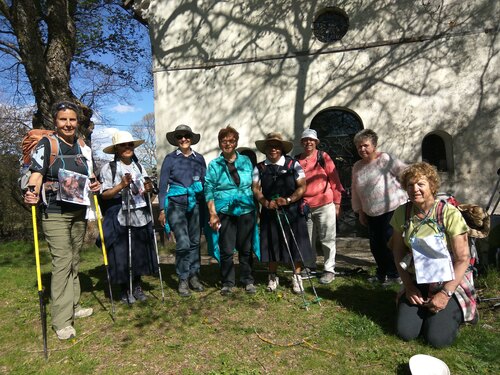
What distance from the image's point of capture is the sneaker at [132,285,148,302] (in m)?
4.26

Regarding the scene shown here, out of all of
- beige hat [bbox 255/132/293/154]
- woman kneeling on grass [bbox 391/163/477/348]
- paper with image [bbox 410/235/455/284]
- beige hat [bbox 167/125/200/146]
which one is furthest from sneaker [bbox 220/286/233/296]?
paper with image [bbox 410/235/455/284]

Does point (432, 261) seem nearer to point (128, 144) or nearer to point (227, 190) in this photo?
point (227, 190)

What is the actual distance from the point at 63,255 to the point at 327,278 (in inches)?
120

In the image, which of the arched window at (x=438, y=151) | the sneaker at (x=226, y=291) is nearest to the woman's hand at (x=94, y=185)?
the sneaker at (x=226, y=291)

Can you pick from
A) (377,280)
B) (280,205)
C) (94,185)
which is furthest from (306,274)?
(94,185)

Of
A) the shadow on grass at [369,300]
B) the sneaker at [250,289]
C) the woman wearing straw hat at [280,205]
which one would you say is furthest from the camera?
the sneaker at [250,289]

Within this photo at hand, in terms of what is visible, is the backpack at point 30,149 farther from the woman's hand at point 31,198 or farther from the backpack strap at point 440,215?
the backpack strap at point 440,215

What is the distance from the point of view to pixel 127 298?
13.9 ft

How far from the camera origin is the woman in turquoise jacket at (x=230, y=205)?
13.8ft

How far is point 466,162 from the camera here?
7.00 m

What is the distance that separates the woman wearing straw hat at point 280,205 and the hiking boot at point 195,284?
87 centimetres

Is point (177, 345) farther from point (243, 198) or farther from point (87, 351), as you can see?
point (243, 198)

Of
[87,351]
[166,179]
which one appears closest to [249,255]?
[166,179]

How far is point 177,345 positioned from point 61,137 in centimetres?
216
